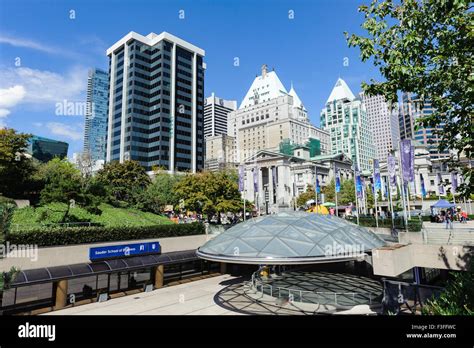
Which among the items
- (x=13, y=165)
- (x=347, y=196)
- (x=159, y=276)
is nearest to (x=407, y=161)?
(x=159, y=276)

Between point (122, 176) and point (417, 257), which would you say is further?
point (122, 176)

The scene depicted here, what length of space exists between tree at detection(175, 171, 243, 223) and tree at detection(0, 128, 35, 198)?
19647 millimetres

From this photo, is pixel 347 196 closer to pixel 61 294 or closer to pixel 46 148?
pixel 61 294

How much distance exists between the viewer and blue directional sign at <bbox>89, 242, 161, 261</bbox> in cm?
2419

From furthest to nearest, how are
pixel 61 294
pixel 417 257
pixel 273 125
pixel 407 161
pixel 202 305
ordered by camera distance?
pixel 273 125, pixel 407 161, pixel 202 305, pixel 61 294, pixel 417 257

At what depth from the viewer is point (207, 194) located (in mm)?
43625

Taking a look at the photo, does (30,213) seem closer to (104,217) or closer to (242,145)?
(104,217)

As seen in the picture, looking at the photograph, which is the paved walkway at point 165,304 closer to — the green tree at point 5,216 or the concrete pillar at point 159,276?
the concrete pillar at point 159,276

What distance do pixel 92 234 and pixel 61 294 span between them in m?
5.37

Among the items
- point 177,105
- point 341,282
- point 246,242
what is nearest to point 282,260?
point 246,242

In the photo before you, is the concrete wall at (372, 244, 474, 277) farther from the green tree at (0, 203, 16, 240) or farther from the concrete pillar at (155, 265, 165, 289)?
the concrete pillar at (155, 265, 165, 289)

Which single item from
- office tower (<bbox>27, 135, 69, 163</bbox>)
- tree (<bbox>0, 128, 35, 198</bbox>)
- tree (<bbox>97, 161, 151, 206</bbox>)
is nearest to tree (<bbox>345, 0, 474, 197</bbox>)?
tree (<bbox>0, 128, 35, 198</bbox>)
